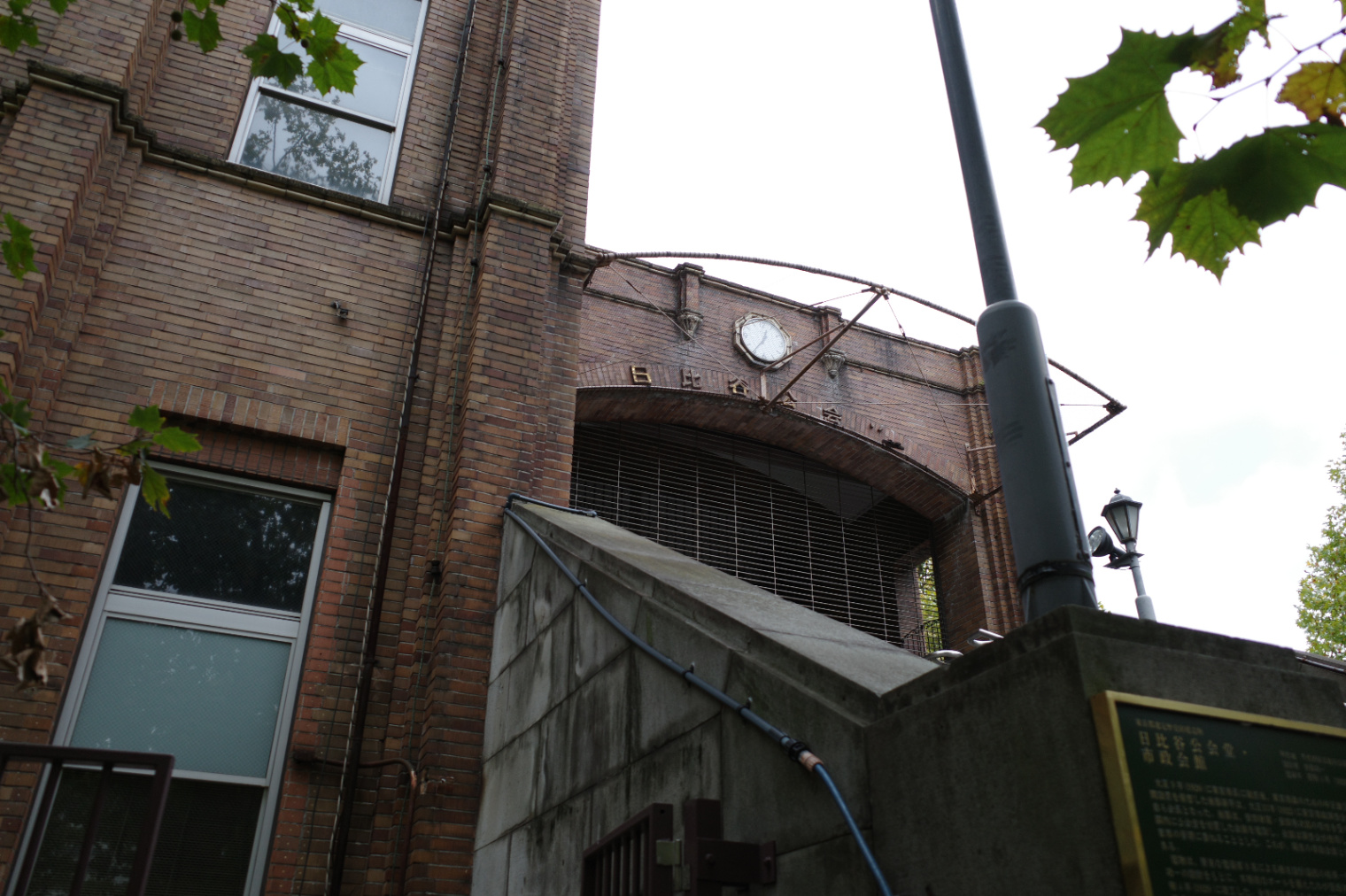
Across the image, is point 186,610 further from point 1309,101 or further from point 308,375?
point 1309,101

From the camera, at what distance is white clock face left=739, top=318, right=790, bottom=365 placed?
13.3 metres

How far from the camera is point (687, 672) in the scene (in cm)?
381

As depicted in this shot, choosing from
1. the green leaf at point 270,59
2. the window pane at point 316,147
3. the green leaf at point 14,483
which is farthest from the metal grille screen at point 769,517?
the green leaf at point 14,483

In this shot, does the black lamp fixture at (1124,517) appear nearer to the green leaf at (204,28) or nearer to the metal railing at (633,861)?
the metal railing at (633,861)

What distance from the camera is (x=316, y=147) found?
8.66m

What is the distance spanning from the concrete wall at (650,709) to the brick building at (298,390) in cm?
64

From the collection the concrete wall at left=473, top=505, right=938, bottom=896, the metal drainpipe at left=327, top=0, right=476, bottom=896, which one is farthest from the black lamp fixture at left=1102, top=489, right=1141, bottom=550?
the metal drainpipe at left=327, top=0, right=476, bottom=896

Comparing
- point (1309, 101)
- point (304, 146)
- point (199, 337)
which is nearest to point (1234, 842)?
point (1309, 101)

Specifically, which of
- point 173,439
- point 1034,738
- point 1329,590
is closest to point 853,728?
point 1034,738

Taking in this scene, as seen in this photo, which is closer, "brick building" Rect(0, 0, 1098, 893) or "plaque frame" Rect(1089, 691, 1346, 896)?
"plaque frame" Rect(1089, 691, 1346, 896)

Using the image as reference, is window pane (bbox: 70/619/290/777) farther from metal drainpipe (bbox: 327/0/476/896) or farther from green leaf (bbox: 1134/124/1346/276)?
green leaf (bbox: 1134/124/1346/276)

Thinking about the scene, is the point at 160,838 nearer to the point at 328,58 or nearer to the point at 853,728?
the point at 328,58

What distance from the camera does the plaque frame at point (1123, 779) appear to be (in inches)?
78.7

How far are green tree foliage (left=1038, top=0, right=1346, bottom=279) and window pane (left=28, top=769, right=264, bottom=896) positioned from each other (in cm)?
601
